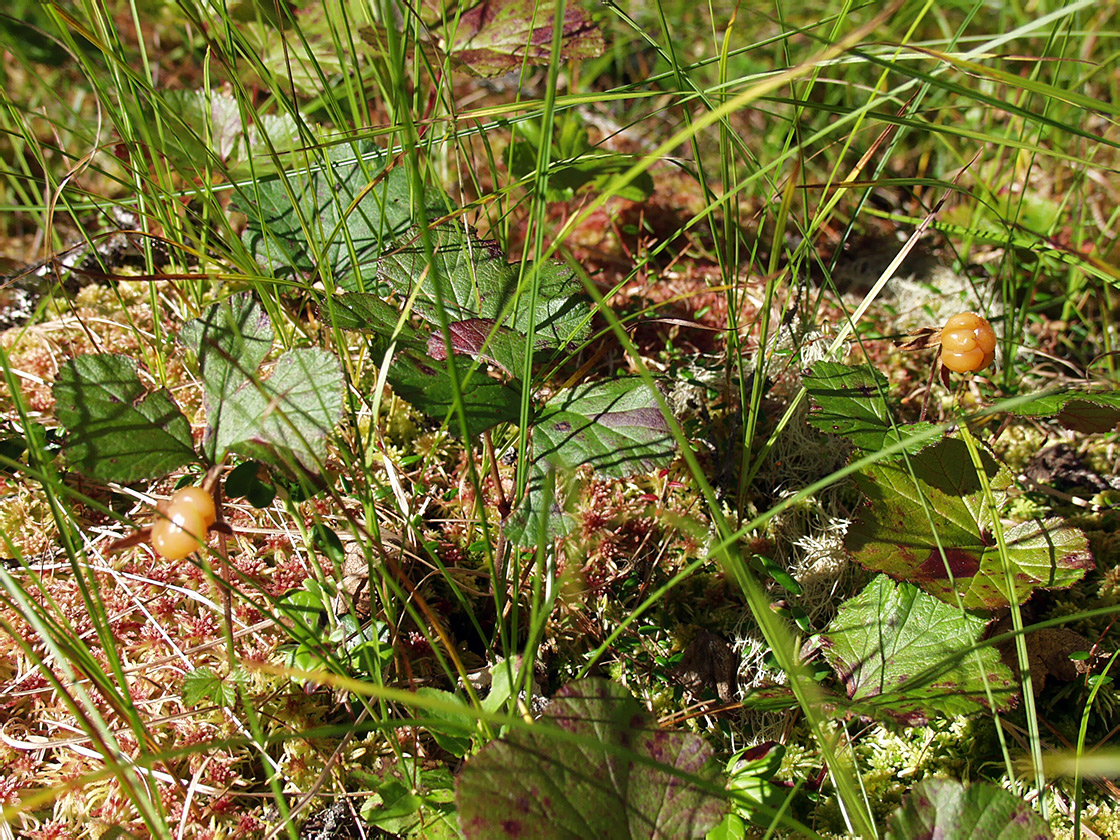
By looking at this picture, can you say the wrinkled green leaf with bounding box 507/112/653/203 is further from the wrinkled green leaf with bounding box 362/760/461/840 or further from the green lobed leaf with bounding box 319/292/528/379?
the wrinkled green leaf with bounding box 362/760/461/840

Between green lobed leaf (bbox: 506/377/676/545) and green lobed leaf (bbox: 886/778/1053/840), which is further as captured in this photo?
green lobed leaf (bbox: 506/377/676/545)

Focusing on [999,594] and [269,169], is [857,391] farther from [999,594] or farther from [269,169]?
[269,169]

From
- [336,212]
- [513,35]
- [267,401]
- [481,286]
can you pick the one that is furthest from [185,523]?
[513,35]

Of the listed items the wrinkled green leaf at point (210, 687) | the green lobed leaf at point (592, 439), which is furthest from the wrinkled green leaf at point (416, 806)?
the green lobed leaf at point (592, 439)

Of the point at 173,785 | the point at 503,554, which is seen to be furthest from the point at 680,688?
the point at 173,785

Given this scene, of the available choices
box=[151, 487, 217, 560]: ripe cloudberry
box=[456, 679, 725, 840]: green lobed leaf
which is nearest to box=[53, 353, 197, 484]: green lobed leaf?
box=[151, 487, 217, 560]: ripe cloudberry

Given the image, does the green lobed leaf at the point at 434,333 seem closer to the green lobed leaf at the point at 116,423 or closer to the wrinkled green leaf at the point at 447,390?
the wrinkled green leaf at the point at 447,390
